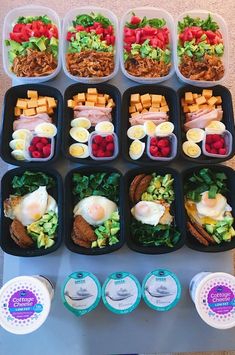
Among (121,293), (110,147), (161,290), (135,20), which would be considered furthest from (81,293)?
(135,20)

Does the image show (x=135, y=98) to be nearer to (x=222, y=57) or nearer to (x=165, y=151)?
(x=165, y=151)

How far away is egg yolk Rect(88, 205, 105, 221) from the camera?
39.0 inches

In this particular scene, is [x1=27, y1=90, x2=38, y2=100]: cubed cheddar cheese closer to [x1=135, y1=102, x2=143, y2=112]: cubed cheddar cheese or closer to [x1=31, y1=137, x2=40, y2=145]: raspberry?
[x1=31, y1=137, x2=40, y2=145]: raspberry

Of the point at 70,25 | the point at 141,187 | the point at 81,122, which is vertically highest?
the point at 70,25

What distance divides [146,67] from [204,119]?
0.26m

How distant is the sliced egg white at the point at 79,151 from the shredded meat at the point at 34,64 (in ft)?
0.89

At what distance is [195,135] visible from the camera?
1085mm

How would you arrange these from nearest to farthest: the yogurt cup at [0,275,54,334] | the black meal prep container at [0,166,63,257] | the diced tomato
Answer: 1. the yogurt cup at [0,275,54,334]
2. the black meal prep container at [0,166,63,257]
3. the diced tomato

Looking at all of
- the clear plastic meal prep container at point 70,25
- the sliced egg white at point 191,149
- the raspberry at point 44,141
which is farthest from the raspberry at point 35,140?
the sliced egg white at point 191,149

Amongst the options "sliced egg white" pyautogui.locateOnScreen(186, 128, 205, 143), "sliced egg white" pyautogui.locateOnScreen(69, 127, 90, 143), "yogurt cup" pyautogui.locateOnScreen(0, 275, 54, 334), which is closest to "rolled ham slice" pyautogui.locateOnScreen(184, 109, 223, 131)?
"sliced egg white" pyautogui.locateOnScreen(186, 128, 205, 143)

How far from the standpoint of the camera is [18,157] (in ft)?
3.44

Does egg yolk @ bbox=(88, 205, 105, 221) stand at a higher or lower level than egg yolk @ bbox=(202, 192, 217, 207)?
lower

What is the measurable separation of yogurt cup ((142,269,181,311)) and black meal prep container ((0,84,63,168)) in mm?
457

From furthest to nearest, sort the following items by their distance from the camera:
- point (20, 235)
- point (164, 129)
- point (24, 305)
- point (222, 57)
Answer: point (222, 57) < point (164, 129) < point (20, 235) < point (24, 305)
